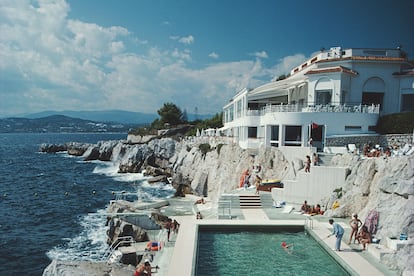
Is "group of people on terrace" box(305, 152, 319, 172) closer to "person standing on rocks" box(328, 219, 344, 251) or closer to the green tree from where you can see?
"person standing on rocks" box(328, 219, 344, 251)

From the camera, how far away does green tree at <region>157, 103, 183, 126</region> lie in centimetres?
8369

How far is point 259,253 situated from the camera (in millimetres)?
11570

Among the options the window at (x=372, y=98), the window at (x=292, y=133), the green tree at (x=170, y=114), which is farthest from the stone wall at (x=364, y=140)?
the green tree at (x=170, y=114)

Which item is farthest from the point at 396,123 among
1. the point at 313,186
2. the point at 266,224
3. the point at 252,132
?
the point at 266,224

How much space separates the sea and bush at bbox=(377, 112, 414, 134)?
779 inches

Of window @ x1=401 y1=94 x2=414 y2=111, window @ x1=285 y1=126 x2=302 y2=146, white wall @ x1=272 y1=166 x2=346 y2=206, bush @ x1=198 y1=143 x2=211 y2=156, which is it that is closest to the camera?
white wall @ x1=272 y1=166 x2=346 y2=206

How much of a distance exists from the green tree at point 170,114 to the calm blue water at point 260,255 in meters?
71.4

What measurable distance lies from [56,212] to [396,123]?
31496 millimetres

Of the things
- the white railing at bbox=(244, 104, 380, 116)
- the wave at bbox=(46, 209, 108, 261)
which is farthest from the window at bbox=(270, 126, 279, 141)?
the wave at bbox=(46, 209, 108, 261)

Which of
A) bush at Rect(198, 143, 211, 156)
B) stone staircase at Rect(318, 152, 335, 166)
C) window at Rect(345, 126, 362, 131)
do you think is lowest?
bush at Rect(198, 143, 211, 156)

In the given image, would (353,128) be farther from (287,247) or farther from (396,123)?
(287,247)

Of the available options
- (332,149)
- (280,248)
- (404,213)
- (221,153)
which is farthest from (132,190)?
(404,213)

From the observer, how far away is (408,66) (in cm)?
2722

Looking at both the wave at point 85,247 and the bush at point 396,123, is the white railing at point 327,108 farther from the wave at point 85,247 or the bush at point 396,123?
the wave at point 85,247
